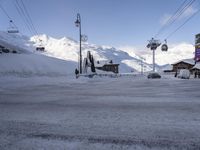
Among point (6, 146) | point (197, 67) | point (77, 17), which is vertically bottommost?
point (6, 146)

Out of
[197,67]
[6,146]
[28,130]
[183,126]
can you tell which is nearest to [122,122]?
[183,126]

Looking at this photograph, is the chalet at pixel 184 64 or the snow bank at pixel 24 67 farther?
the chalet at pixel 184 64

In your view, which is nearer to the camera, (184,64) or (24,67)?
(24,67)

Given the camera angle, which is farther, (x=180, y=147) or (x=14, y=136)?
(x=14, y=136)

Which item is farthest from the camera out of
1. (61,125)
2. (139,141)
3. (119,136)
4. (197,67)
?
(197,67)

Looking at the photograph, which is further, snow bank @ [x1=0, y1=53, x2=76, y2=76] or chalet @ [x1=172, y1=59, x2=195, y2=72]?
chalet @ [x1=172, y1=59, x2=195, y2=72]

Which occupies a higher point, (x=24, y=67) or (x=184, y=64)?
(x=184, y=64)

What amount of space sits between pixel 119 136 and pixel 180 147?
1189mm

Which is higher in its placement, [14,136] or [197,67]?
[197,67]

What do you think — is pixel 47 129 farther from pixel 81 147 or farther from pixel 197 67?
pixel 197 67

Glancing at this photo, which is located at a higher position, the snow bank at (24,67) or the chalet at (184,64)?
the chalet at (184,64)

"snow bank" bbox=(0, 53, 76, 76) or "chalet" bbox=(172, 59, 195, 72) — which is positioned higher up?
"chalet" bbox=(172, 59, 195, 72)

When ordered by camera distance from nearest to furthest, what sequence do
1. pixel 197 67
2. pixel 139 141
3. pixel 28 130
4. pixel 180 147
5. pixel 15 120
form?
pixel 180 147
pixel 139 141
pixel 28 130
pixel 15 120
pixel 197 67

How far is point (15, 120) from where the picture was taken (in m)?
5.17
